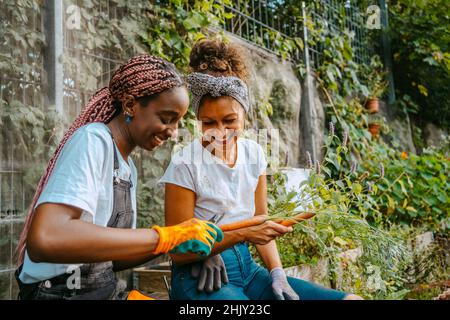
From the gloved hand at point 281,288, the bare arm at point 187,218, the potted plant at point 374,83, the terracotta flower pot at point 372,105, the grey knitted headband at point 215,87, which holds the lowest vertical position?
the gloved hand at point 281,288

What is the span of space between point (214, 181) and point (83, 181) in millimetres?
671

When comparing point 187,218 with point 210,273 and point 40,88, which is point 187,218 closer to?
point 210,273

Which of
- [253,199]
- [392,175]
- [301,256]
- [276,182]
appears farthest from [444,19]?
[253,199]

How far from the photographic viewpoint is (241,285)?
1.78 metres

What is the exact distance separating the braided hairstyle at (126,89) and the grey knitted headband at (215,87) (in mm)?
308

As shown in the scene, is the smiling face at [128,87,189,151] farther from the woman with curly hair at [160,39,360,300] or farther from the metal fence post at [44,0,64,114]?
the metal fence post at [44,0,64,114]

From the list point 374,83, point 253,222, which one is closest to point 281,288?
point 253,222

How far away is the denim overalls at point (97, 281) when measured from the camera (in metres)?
1.36

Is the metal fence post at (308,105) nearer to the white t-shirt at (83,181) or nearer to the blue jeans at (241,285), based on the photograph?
the blue jeans at (241,285)

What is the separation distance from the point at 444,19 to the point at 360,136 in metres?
2.51

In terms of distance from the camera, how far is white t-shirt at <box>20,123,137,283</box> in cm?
124

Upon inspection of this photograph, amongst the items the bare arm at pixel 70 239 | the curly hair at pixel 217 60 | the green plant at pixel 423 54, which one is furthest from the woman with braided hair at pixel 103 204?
the green plant at pixel 423 54

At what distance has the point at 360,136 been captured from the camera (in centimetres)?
596

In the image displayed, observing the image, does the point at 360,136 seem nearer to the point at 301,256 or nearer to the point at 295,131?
the point at 295,131
